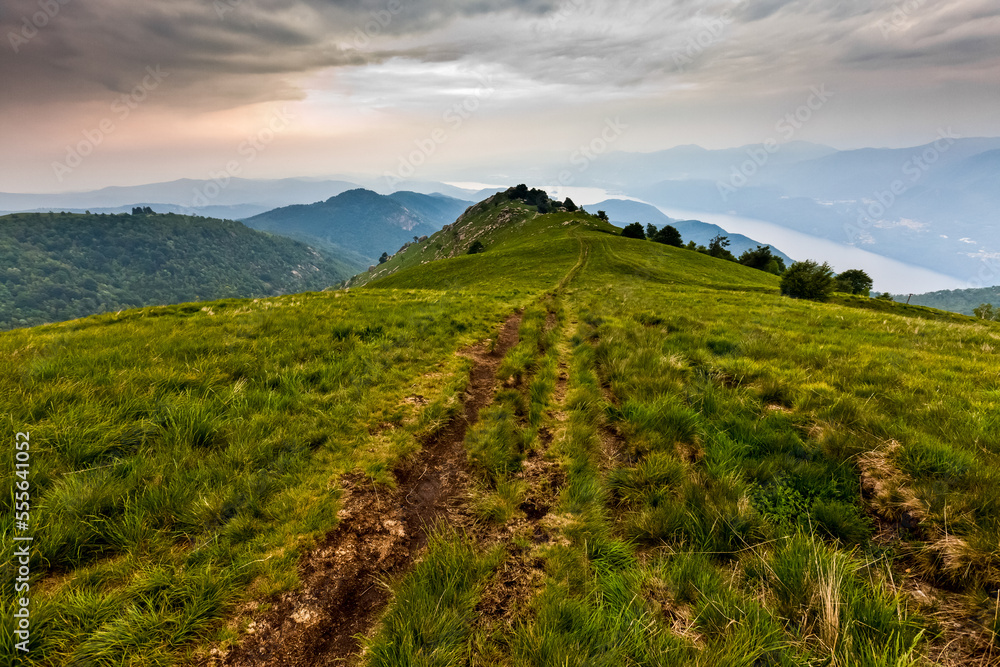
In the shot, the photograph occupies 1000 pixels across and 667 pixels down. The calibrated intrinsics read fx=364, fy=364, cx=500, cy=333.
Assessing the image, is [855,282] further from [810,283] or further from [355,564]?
[355,564]

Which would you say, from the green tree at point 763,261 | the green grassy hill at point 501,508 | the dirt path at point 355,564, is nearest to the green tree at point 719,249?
the green tree at point 763,261

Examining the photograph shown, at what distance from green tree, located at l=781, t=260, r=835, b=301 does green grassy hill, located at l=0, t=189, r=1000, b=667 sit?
153 ft

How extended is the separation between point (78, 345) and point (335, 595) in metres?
8.06

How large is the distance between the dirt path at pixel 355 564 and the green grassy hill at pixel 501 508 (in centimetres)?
3

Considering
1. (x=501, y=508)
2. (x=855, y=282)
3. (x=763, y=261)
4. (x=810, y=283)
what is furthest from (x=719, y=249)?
(x=501, y=508)

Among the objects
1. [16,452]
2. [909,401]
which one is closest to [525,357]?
[909,401]

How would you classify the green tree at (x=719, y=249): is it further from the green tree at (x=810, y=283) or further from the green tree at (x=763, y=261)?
the green tree at (x=810, y=283)

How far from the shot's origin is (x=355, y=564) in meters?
3.81

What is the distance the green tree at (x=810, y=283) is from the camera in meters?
45.1

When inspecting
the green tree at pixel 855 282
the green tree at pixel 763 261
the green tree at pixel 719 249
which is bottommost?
the green tree at pixel 855 282

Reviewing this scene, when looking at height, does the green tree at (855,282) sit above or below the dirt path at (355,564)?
above

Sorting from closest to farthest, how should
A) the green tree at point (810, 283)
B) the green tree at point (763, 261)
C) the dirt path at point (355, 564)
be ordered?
the dirt path at point (355, 564)
the green tree at point (810, 283)
the green tree at point (763, 261)

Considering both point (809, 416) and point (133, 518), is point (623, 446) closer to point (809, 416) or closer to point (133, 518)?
point (809, 416)

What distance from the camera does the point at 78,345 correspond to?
720cm
